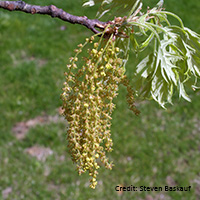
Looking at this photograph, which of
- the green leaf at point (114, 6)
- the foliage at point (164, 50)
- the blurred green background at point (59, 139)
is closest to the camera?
the foliage at point (164, 50)

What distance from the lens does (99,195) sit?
11.4 ft

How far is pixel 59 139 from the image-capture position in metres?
3.98

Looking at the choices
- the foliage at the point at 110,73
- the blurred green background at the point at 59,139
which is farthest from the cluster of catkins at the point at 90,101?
the blurred green background at the point at 59,139

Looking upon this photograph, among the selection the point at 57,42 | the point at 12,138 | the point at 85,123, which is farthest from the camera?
the point at 57,42

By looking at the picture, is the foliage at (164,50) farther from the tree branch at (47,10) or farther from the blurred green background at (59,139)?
the blurred green background at (59,139)

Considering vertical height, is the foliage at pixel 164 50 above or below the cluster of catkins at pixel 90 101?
above

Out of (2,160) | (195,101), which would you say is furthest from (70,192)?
(195,101)

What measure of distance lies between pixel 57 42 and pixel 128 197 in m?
2.95

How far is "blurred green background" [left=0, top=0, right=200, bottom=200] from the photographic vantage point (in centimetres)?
355

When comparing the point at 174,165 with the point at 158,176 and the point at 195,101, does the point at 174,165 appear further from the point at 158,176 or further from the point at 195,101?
the point at 195,101

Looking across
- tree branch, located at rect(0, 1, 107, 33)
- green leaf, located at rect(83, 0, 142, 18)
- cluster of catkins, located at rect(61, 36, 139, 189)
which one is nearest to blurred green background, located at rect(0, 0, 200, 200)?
cluster of catkins, located at rect(61, 36, 139, 189)

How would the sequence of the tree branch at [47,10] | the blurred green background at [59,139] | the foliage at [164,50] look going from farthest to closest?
the blurred green background at [59,139]
the foliage at [164,50]
the tree branch at [47,10]

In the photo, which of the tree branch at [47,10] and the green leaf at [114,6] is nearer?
the tree branch at [47,10]

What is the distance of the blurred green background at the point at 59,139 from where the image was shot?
11.7 ft
